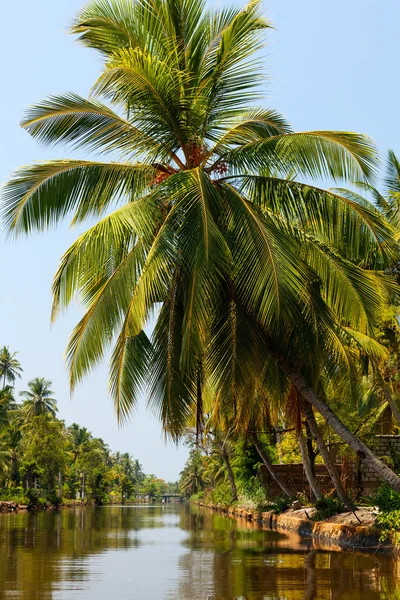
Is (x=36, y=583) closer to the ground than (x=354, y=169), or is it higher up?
closer to the ground

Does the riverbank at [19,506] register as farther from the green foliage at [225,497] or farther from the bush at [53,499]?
the green foliage at [225,497]

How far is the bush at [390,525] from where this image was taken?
11.8 metres

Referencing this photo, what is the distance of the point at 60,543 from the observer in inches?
595

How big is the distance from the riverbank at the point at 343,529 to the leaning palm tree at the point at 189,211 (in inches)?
81.9

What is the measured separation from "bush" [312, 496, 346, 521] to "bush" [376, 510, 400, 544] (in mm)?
4575

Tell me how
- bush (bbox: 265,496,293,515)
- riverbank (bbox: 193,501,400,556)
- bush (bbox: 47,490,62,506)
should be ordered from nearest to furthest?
1. riverbank (bbox: 193,501,400,556)
2. bush (bbox: 265,496,293,515)
3. bush (bbox: 47,490,62,506)

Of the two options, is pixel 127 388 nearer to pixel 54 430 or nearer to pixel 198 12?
pixel 198 12

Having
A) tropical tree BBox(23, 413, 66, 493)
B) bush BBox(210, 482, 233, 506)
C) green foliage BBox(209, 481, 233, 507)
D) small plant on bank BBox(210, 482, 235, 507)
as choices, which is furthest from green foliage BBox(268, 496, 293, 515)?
tropical tree BBox(23, 413, 66, 493)

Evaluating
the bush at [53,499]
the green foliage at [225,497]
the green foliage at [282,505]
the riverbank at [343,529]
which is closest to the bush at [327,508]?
the riverbank at [343,529]

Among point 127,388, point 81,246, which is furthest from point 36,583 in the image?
point 81,246

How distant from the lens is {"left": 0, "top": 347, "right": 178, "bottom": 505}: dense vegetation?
161 feet

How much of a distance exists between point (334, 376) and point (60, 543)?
689cm

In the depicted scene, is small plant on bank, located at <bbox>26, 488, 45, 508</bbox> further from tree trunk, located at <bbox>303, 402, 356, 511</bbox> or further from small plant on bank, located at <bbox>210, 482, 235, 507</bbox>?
tree trunk, located at <bbox>303, 402, 356, 511</bbox>

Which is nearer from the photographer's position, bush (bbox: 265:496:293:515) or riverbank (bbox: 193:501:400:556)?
riverbank (bbox: 193:501:400:556)
